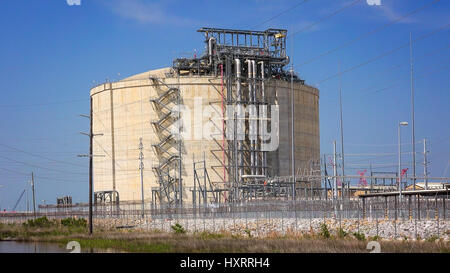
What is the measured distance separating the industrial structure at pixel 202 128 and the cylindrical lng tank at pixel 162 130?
0.32 ft

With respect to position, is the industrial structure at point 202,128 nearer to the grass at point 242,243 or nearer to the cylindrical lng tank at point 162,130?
the cylindrical lng tank at point 162,130

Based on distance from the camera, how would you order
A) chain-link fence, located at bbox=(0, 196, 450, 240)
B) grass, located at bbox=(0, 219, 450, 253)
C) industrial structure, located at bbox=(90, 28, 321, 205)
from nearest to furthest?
grass, located at bbox=(0, 219, 450, 253)
chain-link fence, located at bbox=(0, 196, 450, 240)
industrial structure, located at bbox=(90, 28, 321, 205)

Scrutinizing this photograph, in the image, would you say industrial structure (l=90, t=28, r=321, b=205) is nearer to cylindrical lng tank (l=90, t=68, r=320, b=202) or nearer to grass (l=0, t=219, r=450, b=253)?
cylindrical lng tank (l=90, t=68, r=320, b=202)

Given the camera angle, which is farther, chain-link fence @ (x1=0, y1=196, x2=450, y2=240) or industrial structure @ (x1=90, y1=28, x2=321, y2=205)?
industrial structure @ (x1=90, y1=28, x2=321, y2=205)

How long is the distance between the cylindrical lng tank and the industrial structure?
10cm

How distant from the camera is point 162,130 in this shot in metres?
68.3

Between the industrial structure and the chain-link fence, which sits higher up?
the industrial structure

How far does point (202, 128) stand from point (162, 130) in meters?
4.09

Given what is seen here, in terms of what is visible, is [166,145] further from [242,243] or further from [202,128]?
[242,243]

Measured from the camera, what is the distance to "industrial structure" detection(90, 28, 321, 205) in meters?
66.9

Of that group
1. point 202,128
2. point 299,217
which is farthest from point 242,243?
point 202,128

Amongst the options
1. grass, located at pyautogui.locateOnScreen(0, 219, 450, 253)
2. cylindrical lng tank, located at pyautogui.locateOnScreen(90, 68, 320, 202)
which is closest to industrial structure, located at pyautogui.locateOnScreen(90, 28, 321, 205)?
cylindrical lng tank, located at pyautogui.locateOnScreen(90, 68, 320, 202)

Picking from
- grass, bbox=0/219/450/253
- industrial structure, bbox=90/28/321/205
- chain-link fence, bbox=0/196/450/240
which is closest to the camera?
grass, bbox=0/219/450/253
